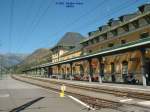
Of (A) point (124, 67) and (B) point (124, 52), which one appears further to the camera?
(A) point (124, 67)

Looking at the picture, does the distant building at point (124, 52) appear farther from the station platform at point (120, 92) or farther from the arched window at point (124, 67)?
the station platform at point (120, 92)

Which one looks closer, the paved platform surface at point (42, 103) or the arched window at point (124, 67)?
the paved platform surface at point (42, 103)

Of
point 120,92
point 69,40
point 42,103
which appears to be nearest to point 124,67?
point 120,92

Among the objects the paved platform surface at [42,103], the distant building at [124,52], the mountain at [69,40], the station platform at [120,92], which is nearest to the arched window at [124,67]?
the distant building at [124,52]

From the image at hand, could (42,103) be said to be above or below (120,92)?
below

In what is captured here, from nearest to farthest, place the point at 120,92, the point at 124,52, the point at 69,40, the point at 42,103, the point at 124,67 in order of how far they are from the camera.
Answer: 1. the point at 42,103
2. the point at 120,92
3. the point at 124,52
4. the point at 124,67
5. the point at 69,40

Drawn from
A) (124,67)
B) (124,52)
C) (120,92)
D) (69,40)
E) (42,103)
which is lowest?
(42,103)

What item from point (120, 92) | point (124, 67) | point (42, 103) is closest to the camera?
point (42, 103)

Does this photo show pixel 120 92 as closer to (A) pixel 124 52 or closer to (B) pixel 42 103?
(B) pixel 42 103

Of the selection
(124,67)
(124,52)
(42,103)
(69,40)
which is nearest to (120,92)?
(42,103)

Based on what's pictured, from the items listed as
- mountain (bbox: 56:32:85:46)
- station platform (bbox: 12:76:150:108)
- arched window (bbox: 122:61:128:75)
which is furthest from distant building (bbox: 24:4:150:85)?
mountain (bbox: 56:32:85:46)

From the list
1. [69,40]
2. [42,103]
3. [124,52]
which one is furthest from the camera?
[69,40]

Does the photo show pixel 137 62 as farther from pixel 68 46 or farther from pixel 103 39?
pixel 68 46

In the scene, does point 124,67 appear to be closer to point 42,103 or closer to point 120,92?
point 120,92
